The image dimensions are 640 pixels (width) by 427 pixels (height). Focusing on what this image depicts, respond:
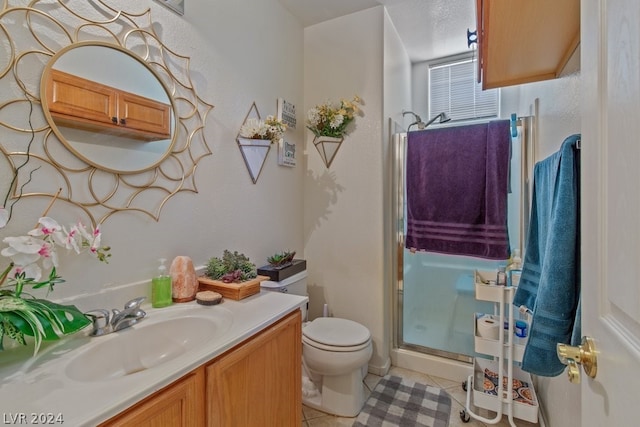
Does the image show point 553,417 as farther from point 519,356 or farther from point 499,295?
point 499,295

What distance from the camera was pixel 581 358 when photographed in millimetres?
571

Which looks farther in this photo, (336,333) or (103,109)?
(336,333)

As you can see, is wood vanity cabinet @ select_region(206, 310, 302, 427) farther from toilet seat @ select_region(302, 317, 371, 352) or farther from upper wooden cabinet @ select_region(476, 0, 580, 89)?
upper wooden cabinet @ select_region(476, 0, 580, 89)

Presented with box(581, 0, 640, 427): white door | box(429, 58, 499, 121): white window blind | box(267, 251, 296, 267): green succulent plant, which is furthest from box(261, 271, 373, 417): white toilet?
box(429, 58, 499, 121): white window blind

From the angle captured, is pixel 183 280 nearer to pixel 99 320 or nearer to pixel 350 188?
pixel 99 320

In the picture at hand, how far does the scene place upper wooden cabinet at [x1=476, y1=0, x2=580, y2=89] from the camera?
38.6 inches

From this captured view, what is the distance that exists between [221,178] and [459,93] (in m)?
2.34

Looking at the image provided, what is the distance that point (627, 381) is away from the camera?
1.37 ft

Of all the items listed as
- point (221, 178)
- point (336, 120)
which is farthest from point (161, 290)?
point (336, 120)

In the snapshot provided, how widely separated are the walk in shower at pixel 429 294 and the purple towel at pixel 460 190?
0.44 feet

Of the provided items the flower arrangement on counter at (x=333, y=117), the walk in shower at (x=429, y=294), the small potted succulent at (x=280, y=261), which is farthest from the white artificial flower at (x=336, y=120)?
the small potted succulent at (x=280, y=261)

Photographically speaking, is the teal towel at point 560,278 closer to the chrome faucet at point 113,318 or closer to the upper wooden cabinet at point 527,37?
the upper wooden cabinet at point 527,37

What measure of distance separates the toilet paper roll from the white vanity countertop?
1.33m

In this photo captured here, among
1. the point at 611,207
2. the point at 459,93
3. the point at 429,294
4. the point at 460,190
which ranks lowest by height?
the point at 429,294
